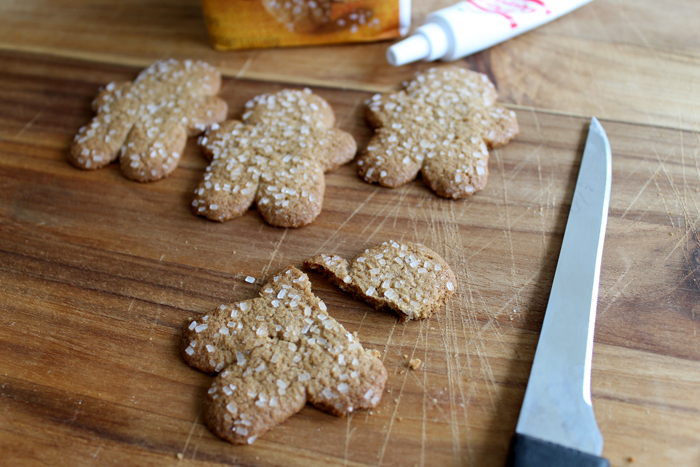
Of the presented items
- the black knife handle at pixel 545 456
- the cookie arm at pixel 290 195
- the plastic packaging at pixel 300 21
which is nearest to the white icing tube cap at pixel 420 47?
the plastic packaging at pixel 300 21

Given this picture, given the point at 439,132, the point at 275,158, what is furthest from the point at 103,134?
the point at 439,132

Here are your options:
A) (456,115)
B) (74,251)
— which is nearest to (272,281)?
(74,251)

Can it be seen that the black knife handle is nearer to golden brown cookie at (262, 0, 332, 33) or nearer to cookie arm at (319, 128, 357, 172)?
cookie arm at (319, 128, 357, 172)

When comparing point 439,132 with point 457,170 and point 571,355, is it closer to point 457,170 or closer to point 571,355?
point 457,170

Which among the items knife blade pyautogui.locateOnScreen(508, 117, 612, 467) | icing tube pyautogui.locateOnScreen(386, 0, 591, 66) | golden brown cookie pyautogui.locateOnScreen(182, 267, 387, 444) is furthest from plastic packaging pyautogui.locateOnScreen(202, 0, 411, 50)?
golden brown cookie pyautogui.locateOnScreen(182, 267, 387, 444)

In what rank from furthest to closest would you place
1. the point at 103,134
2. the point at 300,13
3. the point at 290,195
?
the point at 300,13 < the point at 103,134 < the point at 290,195

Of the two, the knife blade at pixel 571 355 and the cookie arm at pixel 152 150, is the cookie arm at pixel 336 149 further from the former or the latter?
the knife blade at pixel 571 355

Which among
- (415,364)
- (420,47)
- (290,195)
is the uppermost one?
(420,47)

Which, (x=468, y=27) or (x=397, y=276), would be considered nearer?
(x=397, y=276)
